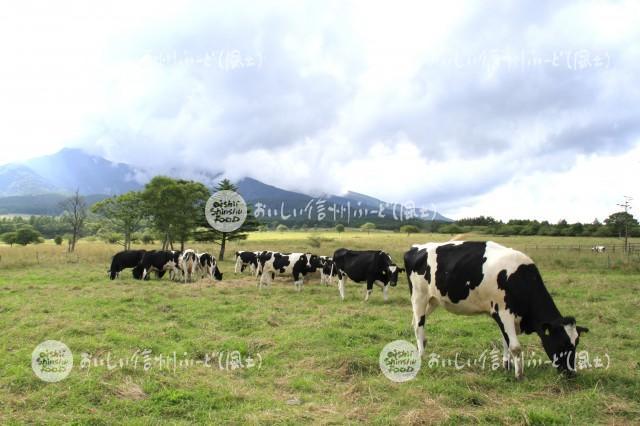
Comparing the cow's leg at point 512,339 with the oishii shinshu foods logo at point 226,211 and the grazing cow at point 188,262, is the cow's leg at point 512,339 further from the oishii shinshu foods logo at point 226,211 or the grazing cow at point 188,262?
the oishii shinshu foods logo at point 226,211

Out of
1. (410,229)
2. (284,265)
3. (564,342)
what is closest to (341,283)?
(284,265)

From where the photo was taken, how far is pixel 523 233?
3248 inches

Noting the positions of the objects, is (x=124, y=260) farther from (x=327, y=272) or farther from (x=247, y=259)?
(x=327, y=272)

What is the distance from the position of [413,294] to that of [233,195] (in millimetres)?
29513

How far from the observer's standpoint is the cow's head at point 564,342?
6672mm

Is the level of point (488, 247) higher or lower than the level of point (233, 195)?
lower

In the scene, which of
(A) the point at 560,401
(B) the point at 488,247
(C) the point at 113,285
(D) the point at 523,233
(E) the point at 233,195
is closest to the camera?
(A) the point at 560,401

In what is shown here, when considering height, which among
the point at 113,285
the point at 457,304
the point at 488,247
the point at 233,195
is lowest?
the point at 113,285

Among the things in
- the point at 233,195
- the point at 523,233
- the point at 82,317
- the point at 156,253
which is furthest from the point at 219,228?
the point at 523,233

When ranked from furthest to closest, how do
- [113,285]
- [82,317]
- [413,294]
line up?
[113,285] < [82,317] < [413,294]

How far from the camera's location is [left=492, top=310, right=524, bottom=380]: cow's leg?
22.3 feet

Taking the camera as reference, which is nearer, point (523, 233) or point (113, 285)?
point (113, 285)

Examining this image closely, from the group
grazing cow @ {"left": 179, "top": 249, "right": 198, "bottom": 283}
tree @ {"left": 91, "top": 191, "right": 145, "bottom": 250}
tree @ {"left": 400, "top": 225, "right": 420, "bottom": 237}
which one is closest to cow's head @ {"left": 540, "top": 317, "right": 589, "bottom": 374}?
grazing cow @ {"left": 179, "top": 249, "right": 198, "bottom": 283}

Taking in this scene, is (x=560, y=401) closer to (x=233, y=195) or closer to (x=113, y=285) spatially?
(x=113, y=285)
